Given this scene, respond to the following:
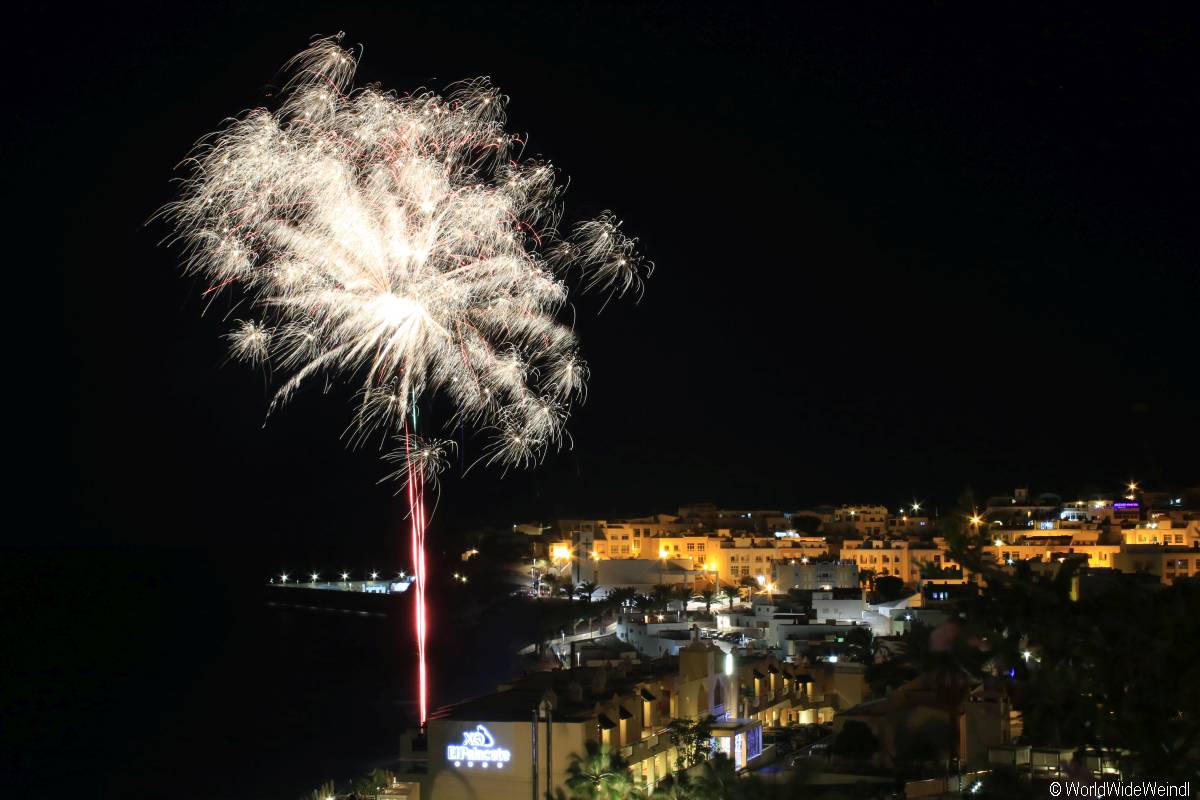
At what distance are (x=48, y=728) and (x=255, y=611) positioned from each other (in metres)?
34.2

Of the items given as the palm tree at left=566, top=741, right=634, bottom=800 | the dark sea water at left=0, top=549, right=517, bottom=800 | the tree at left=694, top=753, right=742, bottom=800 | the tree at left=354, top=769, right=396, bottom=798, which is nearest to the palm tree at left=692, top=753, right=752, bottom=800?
the tree at left=694, top=753, right=742, bottom=800

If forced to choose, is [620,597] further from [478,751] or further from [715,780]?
[715,780]

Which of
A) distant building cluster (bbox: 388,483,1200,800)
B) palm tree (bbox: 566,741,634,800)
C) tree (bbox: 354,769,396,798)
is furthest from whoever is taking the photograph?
tree (bbox: 354,769,396,798)

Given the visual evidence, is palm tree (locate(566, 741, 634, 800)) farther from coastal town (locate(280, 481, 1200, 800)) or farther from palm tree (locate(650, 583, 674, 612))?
palm tree (locate(650, 583, 674, 612))

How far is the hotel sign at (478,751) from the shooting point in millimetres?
10344

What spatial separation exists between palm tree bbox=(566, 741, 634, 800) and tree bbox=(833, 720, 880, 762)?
196 cm

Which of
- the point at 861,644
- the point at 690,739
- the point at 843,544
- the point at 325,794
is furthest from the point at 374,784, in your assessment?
the point at 843,544

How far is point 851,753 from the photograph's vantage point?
1036cm

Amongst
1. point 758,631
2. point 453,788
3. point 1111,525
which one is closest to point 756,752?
point 453,788

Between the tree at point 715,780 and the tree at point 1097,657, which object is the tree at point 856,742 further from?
the tree at point 1097,657

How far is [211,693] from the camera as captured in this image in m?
29.7

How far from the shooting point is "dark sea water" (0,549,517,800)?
19.8m

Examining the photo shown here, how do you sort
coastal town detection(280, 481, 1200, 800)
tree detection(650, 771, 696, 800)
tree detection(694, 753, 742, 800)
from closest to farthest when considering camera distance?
coastal town detection(280, 481, 1200, 800), tree detection(694, 753, 742, 800), tree detection(650, 771, 696, 800)

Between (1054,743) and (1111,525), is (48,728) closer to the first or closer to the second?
(1054,743)
